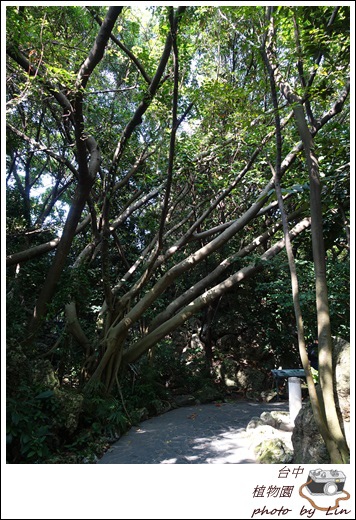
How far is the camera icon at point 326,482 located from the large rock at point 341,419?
24.5 inches

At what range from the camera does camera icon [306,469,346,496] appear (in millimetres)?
2215

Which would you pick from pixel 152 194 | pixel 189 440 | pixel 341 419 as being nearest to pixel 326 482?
pixel 341 419

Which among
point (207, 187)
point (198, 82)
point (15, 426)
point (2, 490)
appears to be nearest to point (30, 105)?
point (198, 82)

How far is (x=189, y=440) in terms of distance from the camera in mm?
4840

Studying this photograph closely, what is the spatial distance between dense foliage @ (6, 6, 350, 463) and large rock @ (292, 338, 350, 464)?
151 cm

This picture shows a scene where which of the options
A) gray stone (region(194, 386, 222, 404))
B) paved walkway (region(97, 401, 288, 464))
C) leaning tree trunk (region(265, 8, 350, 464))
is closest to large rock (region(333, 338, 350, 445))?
leaning tree trunk (region(265, 8, 350, 464))

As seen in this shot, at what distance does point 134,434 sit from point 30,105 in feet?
19.5

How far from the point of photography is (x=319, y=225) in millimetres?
3025

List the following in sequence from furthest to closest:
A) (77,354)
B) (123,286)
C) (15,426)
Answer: (123,286), (77,354), (15,426)

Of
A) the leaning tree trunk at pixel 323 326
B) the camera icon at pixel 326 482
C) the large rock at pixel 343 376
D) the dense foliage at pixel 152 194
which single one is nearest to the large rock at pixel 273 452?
the large rock at pixel 343 376

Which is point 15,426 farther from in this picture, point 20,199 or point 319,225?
point 20,199

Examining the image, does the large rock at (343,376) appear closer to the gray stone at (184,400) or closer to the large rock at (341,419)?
the large rock at (341,419)

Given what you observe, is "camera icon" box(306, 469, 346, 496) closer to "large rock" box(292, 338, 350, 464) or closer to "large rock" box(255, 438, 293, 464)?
"large rock" box(292, 338, 350, 464)

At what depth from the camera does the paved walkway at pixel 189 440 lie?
163 inches
